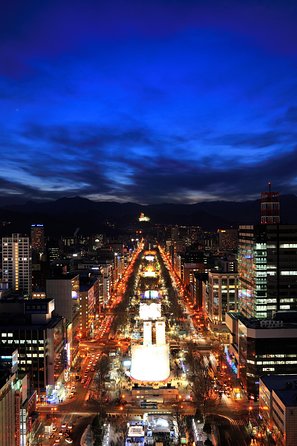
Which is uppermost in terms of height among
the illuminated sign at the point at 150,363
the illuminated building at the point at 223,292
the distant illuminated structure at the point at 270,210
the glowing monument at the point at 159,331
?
the distant illuminated structure at the point at 270,210

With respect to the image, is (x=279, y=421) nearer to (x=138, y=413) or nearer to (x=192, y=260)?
(x=138, y=413)

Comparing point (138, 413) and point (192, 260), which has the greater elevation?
point (192, 260)

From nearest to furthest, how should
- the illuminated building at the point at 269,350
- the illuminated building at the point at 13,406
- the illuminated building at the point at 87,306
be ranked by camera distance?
the illuminated building at the point at 13,406
the illuminated building at the point at 269,350
the illuminated building at the point at 87,306

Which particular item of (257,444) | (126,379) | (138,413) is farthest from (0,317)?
(257,444)

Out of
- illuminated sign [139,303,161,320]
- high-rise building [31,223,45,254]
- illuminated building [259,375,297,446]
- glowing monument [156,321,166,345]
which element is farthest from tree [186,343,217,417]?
high-rise building [31,223,45,254]

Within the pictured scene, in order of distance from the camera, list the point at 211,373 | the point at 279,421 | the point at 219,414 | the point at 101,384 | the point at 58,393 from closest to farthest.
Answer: the point at 279,421 → the point at 219,414 → the point at 58,393 → the point at 101,384 → the point at 211,373

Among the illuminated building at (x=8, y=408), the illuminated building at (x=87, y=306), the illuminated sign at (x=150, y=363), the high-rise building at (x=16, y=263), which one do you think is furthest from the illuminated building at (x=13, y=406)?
the high-rise building at (x=16, y=263)

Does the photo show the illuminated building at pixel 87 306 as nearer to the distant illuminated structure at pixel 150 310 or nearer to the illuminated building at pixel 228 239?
the distant illuminated structure at pixel 150 310
